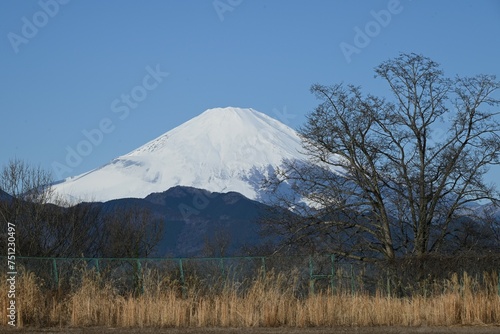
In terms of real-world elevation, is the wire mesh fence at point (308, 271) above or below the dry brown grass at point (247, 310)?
above

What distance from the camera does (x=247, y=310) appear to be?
17.8m

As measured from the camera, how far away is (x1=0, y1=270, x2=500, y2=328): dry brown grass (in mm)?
17781

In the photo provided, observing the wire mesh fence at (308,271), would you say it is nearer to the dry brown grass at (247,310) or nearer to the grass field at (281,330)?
the dry brown grass at (247,310)

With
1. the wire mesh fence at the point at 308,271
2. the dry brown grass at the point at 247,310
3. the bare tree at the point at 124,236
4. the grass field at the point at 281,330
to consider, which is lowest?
the grass field at the point at 281,330

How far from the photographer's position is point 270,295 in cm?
1823

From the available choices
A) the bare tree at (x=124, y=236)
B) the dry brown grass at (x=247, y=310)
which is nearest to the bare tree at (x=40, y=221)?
the bare tree at (x=124, y=236)

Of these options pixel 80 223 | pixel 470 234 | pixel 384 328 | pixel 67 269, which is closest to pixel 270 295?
pixel 384 328

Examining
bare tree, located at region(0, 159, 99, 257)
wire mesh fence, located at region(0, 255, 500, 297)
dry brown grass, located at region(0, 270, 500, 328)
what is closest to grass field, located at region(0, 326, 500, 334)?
dry brown grass, located at region(0, 270, 500, 328)

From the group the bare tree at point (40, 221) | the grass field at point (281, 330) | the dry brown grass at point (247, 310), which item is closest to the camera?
the grass field at point (281, 330)

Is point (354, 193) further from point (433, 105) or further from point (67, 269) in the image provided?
point (67, 269)

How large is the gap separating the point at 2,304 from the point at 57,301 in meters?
1.37

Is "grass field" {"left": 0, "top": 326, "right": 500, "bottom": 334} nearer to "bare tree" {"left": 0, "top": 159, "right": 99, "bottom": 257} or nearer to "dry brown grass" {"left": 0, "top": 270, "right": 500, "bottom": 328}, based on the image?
"dry brown grass" {"left": 0, "top": 270, "right": 500, "bottom": 328}

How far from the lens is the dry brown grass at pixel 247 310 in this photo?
700 inches

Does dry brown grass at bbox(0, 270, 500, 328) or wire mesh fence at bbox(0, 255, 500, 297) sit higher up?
wire mesh fence at bbox(0, 255, 500, 297)
